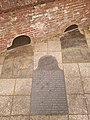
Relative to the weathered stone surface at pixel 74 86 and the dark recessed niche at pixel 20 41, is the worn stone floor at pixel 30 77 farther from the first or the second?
the dark recessed niche at pixel 20 41

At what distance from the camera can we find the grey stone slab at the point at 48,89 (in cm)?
497

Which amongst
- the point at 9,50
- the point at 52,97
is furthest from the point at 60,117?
the point at 9,50

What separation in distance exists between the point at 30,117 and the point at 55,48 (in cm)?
292

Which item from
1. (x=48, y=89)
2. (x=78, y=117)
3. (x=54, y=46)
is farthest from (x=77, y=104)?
(x=54, y=46)

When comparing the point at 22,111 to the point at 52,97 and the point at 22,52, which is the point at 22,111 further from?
the point at 22,52

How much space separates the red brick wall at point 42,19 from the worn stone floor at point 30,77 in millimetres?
460

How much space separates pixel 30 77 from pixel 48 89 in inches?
30.0

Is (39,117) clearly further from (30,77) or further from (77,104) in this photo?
(30,77)

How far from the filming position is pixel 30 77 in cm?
580

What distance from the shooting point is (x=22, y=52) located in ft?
21.8

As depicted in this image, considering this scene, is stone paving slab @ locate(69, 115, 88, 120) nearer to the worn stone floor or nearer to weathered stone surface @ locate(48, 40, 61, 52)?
the worn stone floor

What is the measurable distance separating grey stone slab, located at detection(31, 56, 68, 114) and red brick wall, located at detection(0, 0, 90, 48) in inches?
49.3

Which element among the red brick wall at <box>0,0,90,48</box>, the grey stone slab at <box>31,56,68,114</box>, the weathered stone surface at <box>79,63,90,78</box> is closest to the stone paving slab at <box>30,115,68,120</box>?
the grey stone slab at <box>31,56,68,114</box>

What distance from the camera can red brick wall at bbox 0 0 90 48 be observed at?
20.0ft
